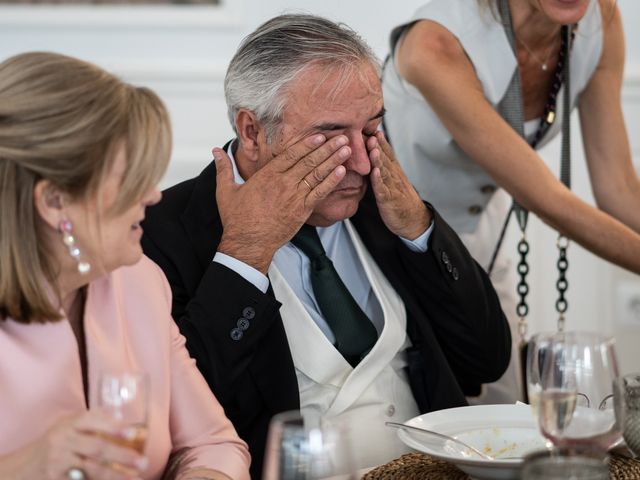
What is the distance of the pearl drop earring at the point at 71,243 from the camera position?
1473 mm

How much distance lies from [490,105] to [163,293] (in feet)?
3.52

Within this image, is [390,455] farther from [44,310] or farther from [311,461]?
[311,461]

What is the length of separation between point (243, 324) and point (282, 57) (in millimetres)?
514

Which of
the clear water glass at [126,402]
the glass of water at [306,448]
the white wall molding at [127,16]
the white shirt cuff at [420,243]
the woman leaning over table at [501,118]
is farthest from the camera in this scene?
the white wall molding at [127,16]

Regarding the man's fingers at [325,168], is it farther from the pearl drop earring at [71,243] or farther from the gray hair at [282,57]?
the pearl drop earring at [71,243]

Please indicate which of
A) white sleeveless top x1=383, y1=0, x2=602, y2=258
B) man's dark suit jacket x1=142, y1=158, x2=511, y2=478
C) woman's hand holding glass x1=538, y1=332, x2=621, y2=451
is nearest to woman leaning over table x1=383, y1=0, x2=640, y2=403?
white sleeveless top x1=383, y1=0, x2=602, y2=258

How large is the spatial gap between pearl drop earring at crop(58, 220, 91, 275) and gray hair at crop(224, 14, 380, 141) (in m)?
0.66

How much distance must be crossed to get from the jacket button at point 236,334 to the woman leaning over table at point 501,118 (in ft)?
2.73

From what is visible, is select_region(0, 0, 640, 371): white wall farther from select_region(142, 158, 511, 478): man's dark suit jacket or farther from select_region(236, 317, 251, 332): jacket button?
select_region(236, 317, 251, 332): jacket button

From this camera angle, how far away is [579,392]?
139 centimetres

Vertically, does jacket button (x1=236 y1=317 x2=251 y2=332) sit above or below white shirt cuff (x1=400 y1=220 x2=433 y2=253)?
below

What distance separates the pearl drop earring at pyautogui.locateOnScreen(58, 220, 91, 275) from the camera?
1473 millimetres

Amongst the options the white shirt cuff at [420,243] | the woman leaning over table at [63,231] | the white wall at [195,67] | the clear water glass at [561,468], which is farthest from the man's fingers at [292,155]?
the white wall at [195,67]

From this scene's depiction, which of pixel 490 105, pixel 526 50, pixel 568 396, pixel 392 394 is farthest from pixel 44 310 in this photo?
pixel 526 50
